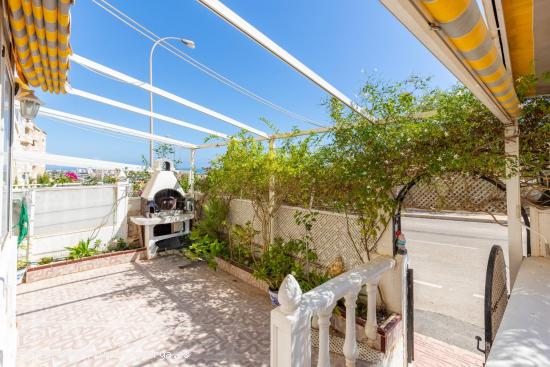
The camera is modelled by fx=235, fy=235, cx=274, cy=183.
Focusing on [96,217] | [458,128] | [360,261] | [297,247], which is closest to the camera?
[458,128]

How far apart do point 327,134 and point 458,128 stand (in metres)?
1.66

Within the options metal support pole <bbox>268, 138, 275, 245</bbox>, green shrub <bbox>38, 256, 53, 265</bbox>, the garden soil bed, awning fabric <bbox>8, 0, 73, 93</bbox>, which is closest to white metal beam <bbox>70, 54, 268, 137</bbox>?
metal support pole <bbox>268, 138, 275, 245</bbox>

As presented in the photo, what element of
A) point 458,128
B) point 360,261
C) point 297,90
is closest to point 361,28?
point 297,90

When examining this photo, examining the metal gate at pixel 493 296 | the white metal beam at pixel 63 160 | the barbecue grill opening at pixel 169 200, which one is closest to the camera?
the metal gate at pixel 493 296

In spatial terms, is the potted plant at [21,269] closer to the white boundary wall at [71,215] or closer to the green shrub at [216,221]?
the white boundary wall at [71,215]

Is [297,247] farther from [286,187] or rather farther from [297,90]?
[297,90]

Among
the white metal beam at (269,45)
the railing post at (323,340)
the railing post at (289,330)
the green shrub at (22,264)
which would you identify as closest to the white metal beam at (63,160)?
the green shrub at (22,264)

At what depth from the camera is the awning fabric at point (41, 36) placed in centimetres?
137

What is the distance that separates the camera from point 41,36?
163 centimetres

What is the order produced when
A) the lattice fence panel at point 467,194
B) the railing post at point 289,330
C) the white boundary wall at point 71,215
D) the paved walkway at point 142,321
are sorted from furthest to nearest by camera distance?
the white boundary wall at point 71,215 < the paved walkway at point 142,321 < the lattice fence panel at point 467,194 < the railing post at point 289,330

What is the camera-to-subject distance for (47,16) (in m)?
1.42

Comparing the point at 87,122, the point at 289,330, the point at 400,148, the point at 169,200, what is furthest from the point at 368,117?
the point at 169,200

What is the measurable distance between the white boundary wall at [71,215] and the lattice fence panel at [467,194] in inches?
311

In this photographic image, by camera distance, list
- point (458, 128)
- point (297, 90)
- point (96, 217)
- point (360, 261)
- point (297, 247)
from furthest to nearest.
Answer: point (96, 217)
point (297, 90)
point (297, 247)
point (360, 261)
point (458, 128)
